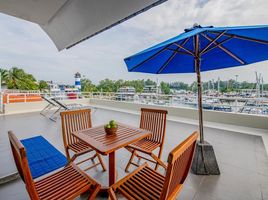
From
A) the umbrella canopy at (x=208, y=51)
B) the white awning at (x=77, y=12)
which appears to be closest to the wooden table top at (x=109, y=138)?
the umbrella canopy at (x=208, y=51)

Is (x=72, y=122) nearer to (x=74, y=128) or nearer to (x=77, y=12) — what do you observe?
(x=74, y=128)

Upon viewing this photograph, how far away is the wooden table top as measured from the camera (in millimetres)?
1443

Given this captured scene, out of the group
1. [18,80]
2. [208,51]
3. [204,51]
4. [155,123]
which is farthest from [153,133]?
[18,80]

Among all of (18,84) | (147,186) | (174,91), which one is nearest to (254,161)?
(147,186)

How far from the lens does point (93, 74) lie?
781 inches

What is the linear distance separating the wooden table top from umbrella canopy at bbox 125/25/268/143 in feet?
3.27

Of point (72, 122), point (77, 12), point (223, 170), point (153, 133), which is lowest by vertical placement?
point (223, 170)

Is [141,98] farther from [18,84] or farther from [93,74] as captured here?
[18,84]

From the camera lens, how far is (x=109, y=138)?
1692mm

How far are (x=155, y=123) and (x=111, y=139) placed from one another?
90cm

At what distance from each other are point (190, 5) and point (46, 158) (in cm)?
556

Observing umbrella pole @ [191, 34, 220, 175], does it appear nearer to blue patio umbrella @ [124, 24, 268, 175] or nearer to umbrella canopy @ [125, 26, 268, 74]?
blue patio umbrella @ [124, 24, 268, 175]

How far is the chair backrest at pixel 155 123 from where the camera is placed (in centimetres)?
222

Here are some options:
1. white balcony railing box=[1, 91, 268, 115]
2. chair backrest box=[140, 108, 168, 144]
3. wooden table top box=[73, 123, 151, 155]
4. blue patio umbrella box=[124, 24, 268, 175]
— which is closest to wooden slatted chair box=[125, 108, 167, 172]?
chair backrest box=[140, 108, 168, 144]
